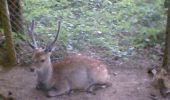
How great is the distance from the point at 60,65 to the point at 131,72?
1.42 meters

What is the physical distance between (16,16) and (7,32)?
0.75 m

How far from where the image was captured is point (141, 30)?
31.6ft

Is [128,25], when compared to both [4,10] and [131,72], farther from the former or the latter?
[4,10]

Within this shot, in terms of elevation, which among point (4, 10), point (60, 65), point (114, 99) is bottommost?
point (114, 99)

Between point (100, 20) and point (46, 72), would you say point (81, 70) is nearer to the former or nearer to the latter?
point (46, 72)

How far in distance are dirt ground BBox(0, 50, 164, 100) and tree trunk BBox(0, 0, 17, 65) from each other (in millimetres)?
212

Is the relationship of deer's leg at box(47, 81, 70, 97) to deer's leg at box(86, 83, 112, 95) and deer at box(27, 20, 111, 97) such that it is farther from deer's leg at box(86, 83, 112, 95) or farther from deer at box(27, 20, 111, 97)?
deer's leg at box(86, 83, 112, 95)

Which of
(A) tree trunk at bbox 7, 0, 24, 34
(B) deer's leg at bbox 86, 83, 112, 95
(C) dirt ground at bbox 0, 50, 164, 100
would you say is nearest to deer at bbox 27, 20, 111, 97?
(B) deer's leg at bbox 86, 83, 112, 95

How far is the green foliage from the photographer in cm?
905

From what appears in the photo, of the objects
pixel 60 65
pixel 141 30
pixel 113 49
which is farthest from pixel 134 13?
pixel 60 65

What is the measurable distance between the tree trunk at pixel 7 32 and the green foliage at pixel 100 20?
4.53 ft

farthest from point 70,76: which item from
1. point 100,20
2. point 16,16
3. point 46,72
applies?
point 100,20

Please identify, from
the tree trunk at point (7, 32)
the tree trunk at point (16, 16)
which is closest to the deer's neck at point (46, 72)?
the tree trunk at point (7, 32)

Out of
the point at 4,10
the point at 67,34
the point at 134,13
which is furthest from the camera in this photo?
the point at 134,13
